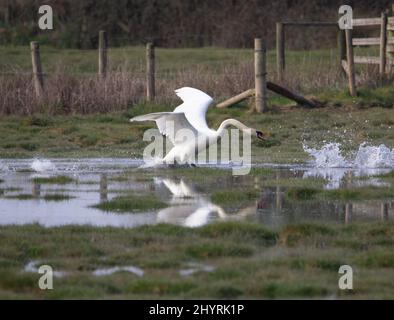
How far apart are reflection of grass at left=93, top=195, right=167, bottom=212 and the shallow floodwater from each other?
5.7 inches

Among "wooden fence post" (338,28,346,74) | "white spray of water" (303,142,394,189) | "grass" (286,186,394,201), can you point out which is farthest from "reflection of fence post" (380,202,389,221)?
"wooden fence post" (338,28,346,74)

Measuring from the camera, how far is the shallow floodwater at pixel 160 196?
1070 cm

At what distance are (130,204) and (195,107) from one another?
410 centimetres

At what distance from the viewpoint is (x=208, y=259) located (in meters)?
8.73

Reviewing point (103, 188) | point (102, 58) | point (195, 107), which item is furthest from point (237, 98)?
point (103, 188)

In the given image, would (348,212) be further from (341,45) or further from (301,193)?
(341,45)

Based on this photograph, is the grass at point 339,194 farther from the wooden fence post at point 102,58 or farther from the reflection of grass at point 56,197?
the wooden fence post at point 102,58

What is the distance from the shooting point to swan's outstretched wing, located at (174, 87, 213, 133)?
15.0 meters

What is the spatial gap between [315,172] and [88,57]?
18.8m

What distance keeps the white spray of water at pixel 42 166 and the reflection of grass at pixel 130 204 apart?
3.33 metres

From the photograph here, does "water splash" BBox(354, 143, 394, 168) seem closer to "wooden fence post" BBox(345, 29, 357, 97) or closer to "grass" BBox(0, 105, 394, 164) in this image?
"grass" BBox(0, 105, 394, 164)

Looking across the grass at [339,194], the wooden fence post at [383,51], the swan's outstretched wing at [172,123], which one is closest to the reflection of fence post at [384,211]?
the grass at [339,194]
